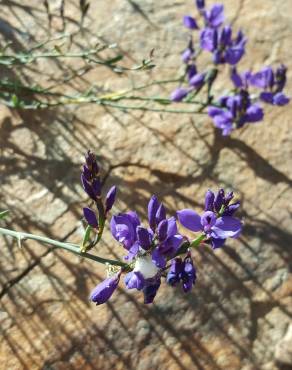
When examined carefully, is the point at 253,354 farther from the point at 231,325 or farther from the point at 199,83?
the point at 199,83

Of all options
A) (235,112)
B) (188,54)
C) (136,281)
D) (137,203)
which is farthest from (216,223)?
(188,54)

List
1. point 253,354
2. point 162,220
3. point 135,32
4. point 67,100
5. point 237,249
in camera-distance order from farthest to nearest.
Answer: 1. point 135,32
2. point 67,100
3. point 237,249
4. point 253,354
5. point 162,220

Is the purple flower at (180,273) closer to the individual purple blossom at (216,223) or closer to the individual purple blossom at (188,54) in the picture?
the individual purple blossom at (216,223)

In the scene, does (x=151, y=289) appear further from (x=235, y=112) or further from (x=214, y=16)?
(x=214, y=16)

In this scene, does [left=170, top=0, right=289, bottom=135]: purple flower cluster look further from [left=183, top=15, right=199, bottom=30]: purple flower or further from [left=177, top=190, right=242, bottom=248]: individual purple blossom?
[left=177, top=190, right=242, bottom=248]: individual purple blossom

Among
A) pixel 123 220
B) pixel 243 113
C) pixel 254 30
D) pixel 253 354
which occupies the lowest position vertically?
pixel 253 354

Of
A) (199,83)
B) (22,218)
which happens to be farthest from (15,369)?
(199,83)

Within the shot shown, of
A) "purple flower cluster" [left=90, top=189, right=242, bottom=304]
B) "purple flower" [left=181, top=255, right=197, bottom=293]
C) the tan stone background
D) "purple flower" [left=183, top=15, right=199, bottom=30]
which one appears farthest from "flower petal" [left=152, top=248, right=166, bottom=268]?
"purple flower" [left=183, top=15, right=199, bottom=30]
